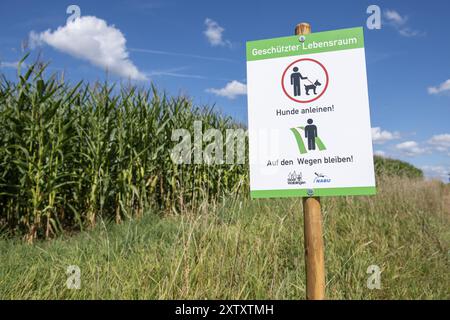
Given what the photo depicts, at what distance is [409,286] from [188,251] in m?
2.13

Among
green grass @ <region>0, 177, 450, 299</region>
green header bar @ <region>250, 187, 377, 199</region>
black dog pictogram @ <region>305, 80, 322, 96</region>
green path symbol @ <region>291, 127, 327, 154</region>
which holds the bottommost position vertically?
green grass @ <region>0, 177, 450, 299</region>

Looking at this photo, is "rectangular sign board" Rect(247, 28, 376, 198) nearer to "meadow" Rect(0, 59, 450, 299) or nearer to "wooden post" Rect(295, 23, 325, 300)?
"wooden post" Rect(295, 23, 325, 300)

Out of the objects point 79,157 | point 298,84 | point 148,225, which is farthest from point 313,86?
point 79,157

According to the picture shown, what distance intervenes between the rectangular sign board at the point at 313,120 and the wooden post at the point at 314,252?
13 centimetres

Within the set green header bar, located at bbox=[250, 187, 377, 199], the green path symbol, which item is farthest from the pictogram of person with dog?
green header bar, located at bbox=[250, 187, 377, 199]

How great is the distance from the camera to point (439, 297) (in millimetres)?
3219

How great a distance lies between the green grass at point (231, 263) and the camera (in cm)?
292

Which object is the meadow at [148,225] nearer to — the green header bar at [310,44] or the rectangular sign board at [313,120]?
the rectangular sign board at [313,120]

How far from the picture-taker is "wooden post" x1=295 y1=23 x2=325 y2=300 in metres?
2.49

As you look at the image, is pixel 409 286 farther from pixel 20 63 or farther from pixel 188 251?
pixel 20 63

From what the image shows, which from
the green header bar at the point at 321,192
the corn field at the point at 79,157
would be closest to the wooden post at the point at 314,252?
the green header bar at the point at 321,192

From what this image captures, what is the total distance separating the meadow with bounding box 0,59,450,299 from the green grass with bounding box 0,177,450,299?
16mm

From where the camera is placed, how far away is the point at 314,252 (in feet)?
8.28
